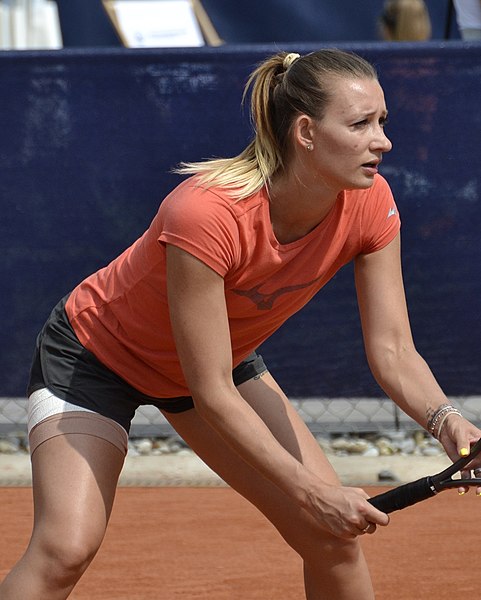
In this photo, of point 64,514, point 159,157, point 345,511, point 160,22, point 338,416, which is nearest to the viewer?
point 345,511

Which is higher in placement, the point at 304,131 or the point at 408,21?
the point at 304,131

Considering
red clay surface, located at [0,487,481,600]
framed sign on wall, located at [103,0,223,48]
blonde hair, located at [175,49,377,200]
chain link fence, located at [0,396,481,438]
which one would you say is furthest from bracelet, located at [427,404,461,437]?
framed sign on wall, located at [103,0,223,48]

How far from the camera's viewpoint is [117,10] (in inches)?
297

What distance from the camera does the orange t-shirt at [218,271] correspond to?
2488 mm

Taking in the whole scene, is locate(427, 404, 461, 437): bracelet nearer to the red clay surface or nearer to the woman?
the woman

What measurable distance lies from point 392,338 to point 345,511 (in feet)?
1.86

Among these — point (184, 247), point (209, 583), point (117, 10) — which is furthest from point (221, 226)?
point (117, 10)

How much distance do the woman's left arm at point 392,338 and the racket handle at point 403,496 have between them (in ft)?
0.83

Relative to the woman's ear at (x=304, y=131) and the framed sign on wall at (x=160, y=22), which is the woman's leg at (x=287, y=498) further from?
the framed sign on wall at (x=160, y=22)

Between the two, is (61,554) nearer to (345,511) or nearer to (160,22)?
(345,511)

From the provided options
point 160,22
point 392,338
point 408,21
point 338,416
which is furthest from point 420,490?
point 160,22

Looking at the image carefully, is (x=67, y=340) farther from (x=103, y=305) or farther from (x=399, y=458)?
(x=399, y=458)

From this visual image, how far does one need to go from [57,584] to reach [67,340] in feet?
2.06

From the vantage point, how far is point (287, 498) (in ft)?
9.01
